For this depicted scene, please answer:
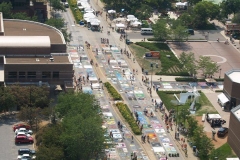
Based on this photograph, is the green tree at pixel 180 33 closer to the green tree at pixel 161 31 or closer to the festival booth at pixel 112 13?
the green tree at pixel 161 31

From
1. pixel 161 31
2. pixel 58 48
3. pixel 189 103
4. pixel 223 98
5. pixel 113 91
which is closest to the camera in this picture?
pixel 189 103

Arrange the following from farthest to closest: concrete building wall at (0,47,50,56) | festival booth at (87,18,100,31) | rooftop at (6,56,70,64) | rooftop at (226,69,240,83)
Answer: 1. festival booth at (87,18,100,31)
2. concrete building wall at (0,47,50,56)
3. rooftop at (226,69,240,83)
4. rooftop at (6,56,70,64)

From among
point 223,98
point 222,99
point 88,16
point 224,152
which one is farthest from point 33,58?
point 88,16

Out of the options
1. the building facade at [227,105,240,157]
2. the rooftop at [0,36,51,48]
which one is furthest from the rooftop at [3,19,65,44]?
the building facade at [227,105,240,157]

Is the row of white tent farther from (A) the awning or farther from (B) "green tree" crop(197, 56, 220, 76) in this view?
(A) the awning

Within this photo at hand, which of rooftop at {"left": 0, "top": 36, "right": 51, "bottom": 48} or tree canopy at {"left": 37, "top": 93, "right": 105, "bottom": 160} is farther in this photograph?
rooftop at {"left": 0, "top": 36, "right": 51, "bottom": 48}

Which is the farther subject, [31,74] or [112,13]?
[112,13]

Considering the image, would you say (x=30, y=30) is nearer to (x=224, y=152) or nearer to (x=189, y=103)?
(x=189, y=103)
